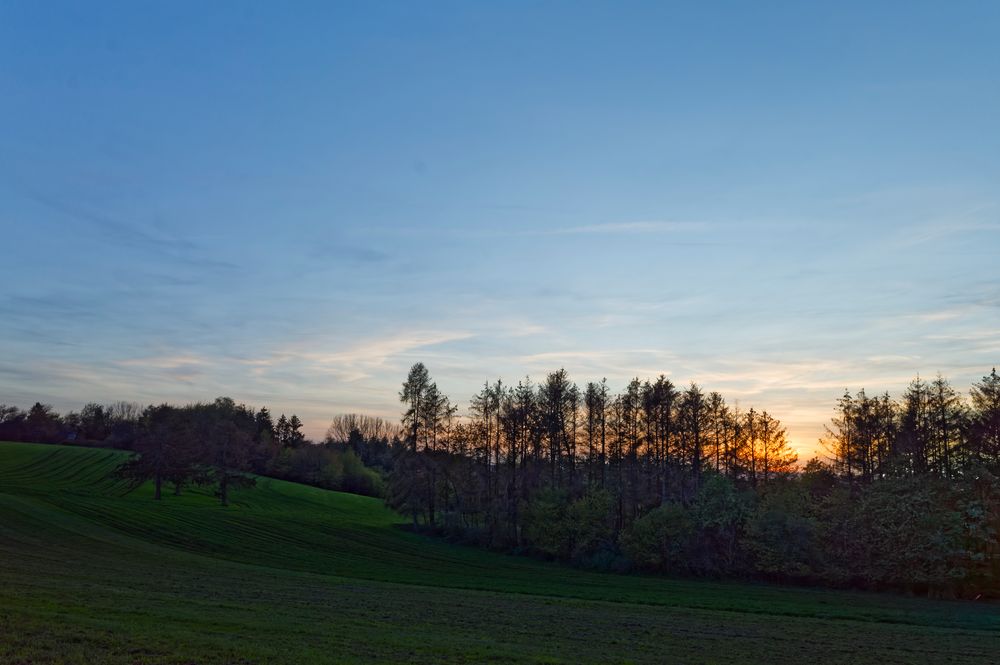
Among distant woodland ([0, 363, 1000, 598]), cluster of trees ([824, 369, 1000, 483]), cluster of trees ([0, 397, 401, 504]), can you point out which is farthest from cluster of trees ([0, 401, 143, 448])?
cluster of trees ([824, 369, 1000, 483])

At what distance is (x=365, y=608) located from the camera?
2838 centimetres

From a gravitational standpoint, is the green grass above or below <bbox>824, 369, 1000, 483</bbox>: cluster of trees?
below

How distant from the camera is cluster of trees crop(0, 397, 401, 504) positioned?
96812 mm

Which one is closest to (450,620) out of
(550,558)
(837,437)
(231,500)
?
(550,558)

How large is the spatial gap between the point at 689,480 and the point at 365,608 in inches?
2097

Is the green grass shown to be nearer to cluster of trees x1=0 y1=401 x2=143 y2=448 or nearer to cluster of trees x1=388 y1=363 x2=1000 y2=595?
cluster of trees x1=388 y1=363 x2=1000 y2=595

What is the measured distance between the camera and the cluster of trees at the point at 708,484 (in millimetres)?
54812

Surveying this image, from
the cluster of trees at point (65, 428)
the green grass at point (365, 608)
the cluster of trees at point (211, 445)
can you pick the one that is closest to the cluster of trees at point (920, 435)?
the green grass at point (365, 608)

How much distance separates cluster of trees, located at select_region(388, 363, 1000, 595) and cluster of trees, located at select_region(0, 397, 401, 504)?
12.6 meters

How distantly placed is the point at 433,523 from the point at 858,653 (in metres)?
67.5

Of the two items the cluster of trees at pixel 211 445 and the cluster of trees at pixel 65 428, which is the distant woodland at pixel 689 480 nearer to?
the cluster of trees at pixel 211 445

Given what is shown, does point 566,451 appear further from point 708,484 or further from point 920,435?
point 920,435

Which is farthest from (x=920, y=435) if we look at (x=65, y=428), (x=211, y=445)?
(x=65, y=428)

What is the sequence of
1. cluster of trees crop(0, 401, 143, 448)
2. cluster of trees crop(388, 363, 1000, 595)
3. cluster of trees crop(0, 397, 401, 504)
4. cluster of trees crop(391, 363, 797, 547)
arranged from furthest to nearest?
cluster of trees crop(0, 401, 143, 448) < cluster of trees crop(0, 397, 401, 504) < cluster of trees crop(391, 363, 797, 547) < cluster of trees crop(388, 363, 1000, 595)
